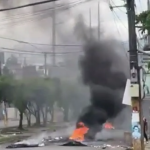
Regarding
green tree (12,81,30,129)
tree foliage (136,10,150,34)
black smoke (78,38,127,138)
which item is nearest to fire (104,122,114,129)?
black smoke (78,38,127,138)

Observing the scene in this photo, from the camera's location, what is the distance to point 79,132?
2381 cm

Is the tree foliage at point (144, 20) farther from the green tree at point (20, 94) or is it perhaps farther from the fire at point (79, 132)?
the green tree at point (20, 94)

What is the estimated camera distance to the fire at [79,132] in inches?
873

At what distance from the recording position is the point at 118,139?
72.0ft

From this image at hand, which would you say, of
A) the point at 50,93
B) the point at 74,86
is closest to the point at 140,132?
the point at 74,86

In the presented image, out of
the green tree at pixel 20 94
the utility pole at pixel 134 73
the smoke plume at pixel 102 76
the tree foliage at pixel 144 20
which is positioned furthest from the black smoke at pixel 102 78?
the tree foliage at pixel 144 20

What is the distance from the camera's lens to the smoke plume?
89.8 feet

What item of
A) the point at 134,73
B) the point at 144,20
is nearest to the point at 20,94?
the point at 134,73

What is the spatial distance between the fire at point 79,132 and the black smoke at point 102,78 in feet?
6.37

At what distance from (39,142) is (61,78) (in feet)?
39.7

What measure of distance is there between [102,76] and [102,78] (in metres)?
0.14

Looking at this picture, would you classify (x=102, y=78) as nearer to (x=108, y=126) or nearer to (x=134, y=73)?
(x=108, y=126)

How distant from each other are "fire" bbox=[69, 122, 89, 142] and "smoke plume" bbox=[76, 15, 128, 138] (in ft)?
6.57

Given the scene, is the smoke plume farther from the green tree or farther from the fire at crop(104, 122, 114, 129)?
the green tree
